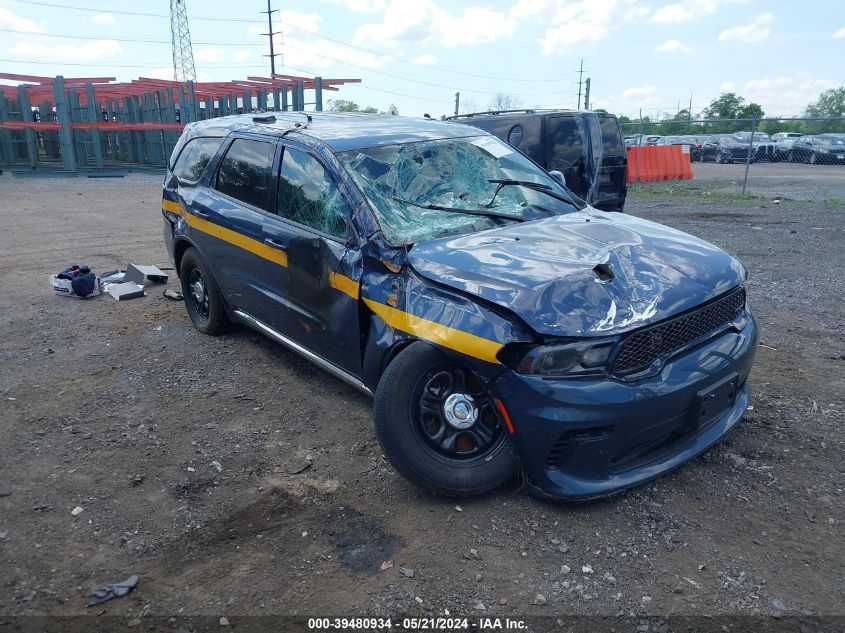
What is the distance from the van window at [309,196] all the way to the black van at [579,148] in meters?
5.32

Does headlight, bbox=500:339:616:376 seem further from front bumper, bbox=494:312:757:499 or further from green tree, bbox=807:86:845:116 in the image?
green tree, bbox=807:86:845:116

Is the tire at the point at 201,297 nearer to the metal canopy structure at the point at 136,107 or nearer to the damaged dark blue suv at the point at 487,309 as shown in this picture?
the damaged dark blue suv at the point at 487,309

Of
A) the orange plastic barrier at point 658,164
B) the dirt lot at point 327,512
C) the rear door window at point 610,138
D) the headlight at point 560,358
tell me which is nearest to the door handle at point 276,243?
the dirt lot at point 327,512

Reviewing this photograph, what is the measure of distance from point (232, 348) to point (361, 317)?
2200 millimetres

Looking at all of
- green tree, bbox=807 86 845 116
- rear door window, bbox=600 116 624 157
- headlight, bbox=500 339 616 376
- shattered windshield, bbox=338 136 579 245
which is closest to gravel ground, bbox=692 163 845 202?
rear door window, bbox=600 116 624 157

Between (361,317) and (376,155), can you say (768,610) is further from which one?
(376,155)

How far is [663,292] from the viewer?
300 cm

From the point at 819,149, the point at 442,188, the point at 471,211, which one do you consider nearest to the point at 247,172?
the point at 442,188

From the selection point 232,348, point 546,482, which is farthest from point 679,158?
point 546,482

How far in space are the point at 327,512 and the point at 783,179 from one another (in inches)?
871

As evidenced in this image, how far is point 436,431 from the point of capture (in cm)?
311

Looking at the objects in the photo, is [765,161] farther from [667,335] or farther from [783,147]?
[667,335]

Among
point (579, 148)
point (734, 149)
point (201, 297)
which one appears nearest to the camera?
point (201, 297)

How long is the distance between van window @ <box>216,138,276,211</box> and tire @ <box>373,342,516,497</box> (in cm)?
192
